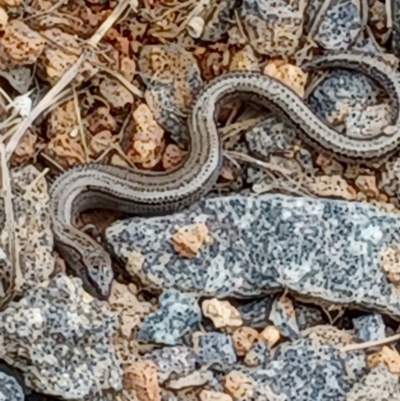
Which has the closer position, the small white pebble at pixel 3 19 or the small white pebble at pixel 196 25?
the small white pebble at pixel 3 19

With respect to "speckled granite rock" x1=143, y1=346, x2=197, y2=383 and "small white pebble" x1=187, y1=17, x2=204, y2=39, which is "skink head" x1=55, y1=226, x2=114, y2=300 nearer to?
"speckled granite rock" x1=143, y1=346, x2=197, y2=383

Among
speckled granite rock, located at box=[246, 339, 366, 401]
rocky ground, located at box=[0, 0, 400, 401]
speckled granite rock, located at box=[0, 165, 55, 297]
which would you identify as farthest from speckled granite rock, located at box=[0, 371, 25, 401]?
speckled granite rock, located at box=[246, 339, 366, 401]

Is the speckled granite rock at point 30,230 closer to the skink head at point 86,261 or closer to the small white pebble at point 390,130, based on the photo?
the skink head at point 86,261

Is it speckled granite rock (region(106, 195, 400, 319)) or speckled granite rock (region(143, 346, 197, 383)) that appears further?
speckled granite rock (region(106, 195, 400, 319))

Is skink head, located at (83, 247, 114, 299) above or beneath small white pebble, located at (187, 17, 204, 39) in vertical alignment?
beneath

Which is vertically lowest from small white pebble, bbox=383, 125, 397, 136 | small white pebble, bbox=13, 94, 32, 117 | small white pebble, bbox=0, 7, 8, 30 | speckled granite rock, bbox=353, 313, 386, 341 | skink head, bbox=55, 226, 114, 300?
speckled granite rock, bbox=353, 313, 386, 341

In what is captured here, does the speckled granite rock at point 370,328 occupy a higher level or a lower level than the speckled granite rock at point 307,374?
higher

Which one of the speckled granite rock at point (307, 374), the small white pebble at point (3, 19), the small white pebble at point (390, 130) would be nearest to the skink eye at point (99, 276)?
the speckled granite rock at point (307, 374)
